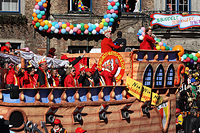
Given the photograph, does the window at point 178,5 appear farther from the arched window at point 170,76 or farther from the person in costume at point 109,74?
the person in costume at point 109,74

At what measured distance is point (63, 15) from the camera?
21.9 meters

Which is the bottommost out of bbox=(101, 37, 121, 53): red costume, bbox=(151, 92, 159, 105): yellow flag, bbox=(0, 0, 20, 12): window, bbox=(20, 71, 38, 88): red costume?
bbox=(151, 92, 159, 105): yellow flag

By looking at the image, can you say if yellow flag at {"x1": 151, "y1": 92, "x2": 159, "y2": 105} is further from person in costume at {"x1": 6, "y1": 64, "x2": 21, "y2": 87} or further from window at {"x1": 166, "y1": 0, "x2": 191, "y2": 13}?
window at {"x1": 166, "y1": 0, "x2": 191, "y2": 13}

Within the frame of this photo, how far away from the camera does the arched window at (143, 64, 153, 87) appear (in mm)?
15216

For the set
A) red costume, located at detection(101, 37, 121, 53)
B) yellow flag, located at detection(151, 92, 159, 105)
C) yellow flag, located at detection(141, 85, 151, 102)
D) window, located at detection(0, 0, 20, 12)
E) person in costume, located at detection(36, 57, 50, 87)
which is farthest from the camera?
window, located at detection(0, 0, 20, 12)

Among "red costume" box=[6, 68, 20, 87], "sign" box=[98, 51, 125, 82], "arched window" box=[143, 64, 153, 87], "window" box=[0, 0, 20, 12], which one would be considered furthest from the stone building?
"red costume" box=[6, 68, 20, 87]

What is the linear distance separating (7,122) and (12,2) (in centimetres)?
1156

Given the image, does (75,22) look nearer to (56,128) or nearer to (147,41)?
(147,41)

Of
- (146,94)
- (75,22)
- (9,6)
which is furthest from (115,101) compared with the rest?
(9,6)

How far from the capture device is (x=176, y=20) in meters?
22.7

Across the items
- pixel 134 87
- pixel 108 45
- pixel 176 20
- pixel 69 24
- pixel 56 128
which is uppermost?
pixel 176 20

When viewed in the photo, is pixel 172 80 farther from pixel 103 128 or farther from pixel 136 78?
pixel 103 128

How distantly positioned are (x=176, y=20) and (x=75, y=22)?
515cm

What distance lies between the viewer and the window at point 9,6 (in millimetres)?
21484
